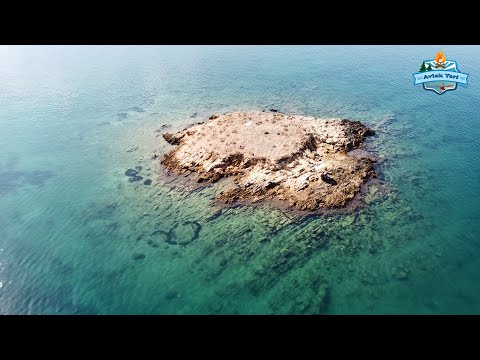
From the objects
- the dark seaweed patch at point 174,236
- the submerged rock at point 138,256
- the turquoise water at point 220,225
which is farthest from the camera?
the dark seaweed patch at point 174,236

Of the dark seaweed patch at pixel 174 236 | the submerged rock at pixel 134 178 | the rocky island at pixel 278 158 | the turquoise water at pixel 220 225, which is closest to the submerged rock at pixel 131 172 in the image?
the submerged rock at pixel 134 178

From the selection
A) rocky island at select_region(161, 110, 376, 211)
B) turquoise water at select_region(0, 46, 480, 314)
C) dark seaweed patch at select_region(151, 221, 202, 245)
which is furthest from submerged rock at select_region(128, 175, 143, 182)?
dark seaweed patch at select_region(151, 221, 202, 245)

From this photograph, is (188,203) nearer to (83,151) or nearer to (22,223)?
(22,223)

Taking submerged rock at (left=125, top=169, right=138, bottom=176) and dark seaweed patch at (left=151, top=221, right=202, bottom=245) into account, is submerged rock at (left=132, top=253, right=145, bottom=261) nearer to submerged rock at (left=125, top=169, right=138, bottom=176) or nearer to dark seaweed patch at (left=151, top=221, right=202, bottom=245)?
dark seaweed patch at (left=151, top=221, right=202, bottom=245)

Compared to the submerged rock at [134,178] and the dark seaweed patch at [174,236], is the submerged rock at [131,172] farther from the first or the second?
the dark seaweed patch at [174,236]

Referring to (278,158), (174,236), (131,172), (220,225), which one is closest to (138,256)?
(174,236)

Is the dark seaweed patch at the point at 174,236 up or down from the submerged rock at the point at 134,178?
→ down
